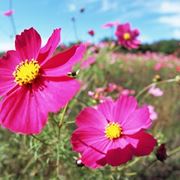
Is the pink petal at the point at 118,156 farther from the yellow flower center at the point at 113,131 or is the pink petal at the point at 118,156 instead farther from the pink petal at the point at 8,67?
the pink petal at the point at 8,67

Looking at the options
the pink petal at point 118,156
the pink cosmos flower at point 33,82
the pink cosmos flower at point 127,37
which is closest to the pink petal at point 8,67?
the pink cosmos flower at point 33,82

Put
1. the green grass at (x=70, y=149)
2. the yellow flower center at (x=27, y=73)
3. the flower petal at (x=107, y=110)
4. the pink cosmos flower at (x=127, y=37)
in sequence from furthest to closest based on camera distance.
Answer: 1. the pink cosmos flower at (x=127, y=37)
2. the green grass at (x=70, y=149)
3. the flower petal at (x=107, y=110)
4. the yellow flower center at (x=27, y=73)

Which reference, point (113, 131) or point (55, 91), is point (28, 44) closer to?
point (55, 91)

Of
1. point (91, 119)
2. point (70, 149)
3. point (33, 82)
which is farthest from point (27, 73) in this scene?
point (70, 149)

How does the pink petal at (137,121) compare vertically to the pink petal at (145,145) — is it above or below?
above

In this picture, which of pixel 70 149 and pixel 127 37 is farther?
pixel 127 37

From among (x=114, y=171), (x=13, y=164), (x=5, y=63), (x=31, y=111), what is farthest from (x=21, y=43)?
(x=13, y=164)

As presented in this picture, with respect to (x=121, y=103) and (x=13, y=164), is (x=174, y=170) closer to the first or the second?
(x=13, y=164)
